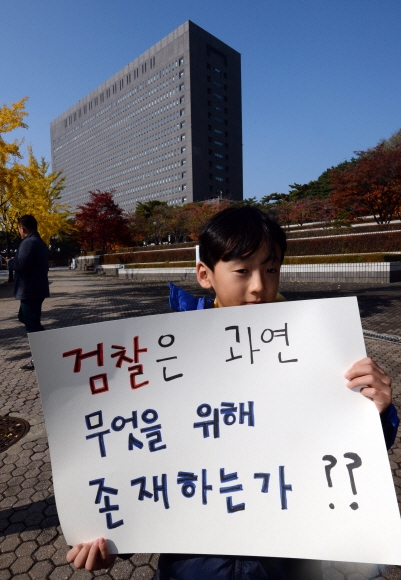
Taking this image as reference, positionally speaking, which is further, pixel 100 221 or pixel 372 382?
pixel 100 221

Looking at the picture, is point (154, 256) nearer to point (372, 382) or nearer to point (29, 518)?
point (29, 518)

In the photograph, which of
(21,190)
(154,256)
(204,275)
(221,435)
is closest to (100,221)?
(154,256)

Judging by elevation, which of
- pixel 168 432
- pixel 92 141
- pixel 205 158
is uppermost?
pixel 92 141

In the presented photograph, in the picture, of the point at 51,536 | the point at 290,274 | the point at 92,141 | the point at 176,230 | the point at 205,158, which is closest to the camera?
the point at 51,536

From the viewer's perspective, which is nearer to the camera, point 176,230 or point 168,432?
point 168,432

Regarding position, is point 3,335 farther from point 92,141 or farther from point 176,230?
point 92,141

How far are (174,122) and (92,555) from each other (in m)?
89.8

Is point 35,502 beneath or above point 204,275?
beneath

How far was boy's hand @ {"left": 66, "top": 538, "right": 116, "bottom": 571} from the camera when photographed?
1018mm

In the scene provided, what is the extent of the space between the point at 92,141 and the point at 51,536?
11948cm

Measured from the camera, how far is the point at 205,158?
8038cm

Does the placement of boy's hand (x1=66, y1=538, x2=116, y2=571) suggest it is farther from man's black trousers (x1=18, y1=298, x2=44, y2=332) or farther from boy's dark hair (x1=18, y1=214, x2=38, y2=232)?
boy's dark hair (x1=18, y1=214, x2=38, y2=232)

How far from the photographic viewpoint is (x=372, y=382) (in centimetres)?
105

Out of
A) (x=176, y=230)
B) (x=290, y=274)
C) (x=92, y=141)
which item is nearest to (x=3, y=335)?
(x=290, y=274)
